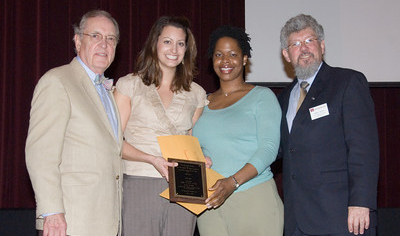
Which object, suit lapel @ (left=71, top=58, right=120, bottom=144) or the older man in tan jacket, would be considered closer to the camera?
the older man in tan jacket

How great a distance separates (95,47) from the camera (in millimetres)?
2779

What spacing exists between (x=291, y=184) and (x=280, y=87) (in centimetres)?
286

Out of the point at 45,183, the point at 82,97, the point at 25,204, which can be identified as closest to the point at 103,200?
the point at 45,183

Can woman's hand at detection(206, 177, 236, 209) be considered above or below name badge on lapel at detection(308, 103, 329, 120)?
below

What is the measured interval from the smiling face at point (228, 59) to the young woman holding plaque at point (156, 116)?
206 mm

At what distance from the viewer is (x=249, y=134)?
311 cm

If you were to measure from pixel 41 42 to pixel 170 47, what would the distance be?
3.11m

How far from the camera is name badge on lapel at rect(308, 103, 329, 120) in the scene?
2840 millimetres

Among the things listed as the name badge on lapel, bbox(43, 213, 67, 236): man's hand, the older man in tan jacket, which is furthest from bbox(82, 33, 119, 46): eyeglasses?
the name badge on lapel

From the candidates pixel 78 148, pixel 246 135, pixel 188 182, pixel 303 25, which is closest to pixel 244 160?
pixel 246 135

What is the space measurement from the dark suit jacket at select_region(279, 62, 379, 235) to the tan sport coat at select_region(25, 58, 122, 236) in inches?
45.4

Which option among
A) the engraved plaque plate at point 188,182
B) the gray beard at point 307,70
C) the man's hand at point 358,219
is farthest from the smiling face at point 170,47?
the man's hand at point 358,219

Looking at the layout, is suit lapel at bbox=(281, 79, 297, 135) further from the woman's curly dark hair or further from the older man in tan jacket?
the older man in tan jacket

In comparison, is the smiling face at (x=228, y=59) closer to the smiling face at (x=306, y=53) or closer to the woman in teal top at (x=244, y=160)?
the woman in teal top at (x=244, y=160)
